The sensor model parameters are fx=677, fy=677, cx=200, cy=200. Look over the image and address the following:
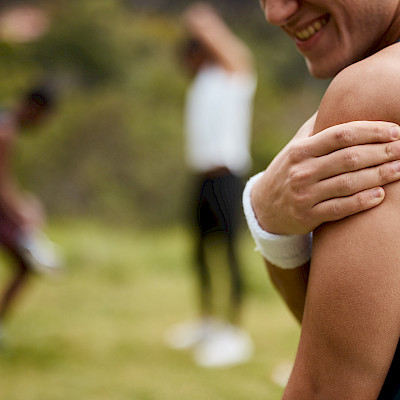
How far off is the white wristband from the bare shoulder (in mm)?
219

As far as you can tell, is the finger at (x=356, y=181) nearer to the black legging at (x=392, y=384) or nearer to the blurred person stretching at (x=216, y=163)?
the black legging at (x=392, y=384)

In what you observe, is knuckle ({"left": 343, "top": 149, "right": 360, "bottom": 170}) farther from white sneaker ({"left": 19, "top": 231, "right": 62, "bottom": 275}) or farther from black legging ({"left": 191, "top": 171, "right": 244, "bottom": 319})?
white sneaker ({"left": 19, "top": 231, "right": 62, "bottom": 275})

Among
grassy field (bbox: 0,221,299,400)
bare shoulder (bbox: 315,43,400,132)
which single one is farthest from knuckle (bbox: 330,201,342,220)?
grassy field (bbox: 0,221,299,400)

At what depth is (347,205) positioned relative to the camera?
0.94 m

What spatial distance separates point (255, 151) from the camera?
990 cm

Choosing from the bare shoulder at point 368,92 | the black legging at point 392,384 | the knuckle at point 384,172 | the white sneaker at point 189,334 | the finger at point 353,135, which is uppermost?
the bare shoulder at point 368,92

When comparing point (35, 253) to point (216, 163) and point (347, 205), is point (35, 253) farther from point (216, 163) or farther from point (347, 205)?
point (347, 205)

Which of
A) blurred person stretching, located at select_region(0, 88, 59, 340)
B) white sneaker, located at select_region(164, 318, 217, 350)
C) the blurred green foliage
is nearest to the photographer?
blurred person stretching, located at select_region(0, 88, 59, 340)

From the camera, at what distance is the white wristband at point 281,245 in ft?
3.61

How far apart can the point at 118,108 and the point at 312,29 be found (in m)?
9.18

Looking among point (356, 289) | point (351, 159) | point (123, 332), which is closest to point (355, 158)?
point (351, 159)

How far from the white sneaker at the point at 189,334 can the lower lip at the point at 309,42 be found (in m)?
3.58

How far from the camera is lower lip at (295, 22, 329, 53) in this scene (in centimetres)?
113

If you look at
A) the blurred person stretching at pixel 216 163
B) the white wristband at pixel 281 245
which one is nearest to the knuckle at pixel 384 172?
the white wristband at pixel 281 245
